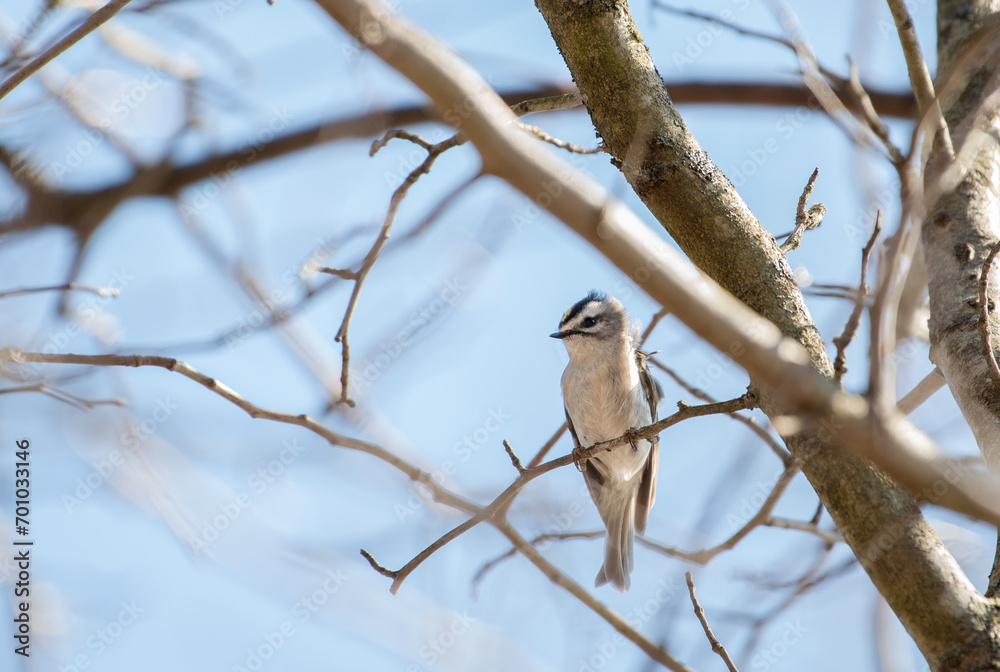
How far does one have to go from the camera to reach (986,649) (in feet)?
5.13

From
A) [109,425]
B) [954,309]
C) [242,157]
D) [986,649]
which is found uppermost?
[242,157]

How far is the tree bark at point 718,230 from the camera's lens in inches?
66.1

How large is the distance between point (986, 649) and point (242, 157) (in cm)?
476

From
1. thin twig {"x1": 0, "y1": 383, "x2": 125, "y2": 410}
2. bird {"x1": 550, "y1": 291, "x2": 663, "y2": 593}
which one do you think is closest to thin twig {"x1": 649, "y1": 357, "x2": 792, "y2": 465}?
bird {"x1": 550, "y1": 291, "x2": 663, "y2": 593}

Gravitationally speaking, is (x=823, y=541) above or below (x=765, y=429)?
below

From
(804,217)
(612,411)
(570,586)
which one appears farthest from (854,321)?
(612,411)

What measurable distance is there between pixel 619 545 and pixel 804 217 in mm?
2717

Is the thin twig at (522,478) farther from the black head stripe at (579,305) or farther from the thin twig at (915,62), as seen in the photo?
the black head stripe at (579,305)

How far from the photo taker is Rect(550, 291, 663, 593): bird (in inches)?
163

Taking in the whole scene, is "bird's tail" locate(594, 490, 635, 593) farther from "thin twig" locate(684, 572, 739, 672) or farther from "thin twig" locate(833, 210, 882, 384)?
"thin twig" locate(833, 210, 882, 384)

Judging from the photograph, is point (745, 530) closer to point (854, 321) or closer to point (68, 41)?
point (854, 321)

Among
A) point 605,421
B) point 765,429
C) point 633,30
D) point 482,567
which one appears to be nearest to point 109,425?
point 482,567

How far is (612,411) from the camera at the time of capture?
4125 mm

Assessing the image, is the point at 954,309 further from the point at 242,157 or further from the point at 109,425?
the point at 242,157
